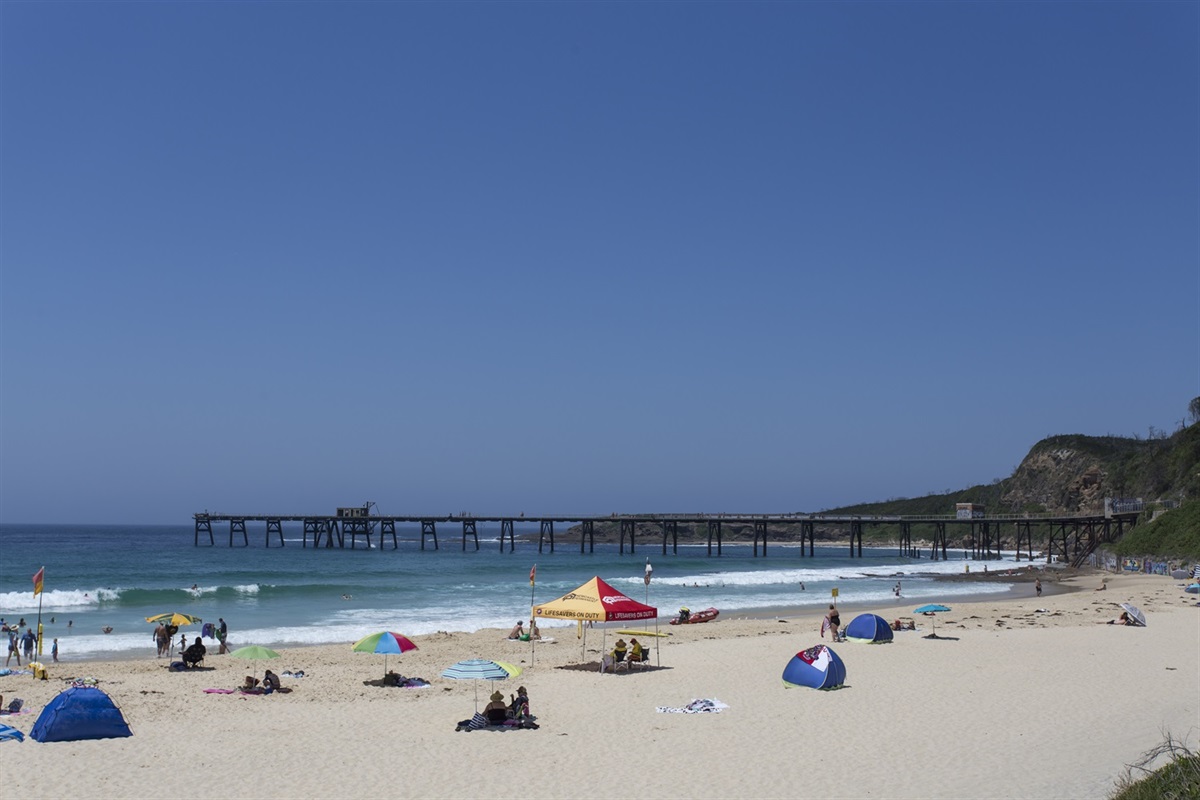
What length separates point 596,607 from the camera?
1672 centimetres

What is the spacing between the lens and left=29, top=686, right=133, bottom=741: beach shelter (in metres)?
11.8

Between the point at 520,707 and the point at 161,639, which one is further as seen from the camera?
the point at 161,639

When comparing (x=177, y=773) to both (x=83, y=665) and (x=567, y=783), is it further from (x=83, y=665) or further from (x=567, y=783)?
(x=83, y=665)

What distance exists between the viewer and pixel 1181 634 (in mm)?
22422

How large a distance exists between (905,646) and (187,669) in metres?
14.6

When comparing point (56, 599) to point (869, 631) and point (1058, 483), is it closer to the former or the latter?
point (869, 631)

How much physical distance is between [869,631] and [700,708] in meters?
8.12

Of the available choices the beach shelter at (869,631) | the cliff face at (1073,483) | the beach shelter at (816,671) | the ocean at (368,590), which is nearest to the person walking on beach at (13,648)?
the ocean at (368,590)

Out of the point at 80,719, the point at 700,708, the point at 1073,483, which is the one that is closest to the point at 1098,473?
the point at 1073,483

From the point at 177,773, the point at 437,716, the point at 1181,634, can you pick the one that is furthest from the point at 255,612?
the point at 1181,634

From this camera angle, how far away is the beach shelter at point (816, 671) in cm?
1520

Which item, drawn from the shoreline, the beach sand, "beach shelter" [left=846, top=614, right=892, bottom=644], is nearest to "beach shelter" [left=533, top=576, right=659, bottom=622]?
the beach sand

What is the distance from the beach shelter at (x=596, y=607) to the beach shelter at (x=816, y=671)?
2632 mm

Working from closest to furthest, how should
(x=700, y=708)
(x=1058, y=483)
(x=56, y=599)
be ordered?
(x=700, y=708) → (x=56, y=599) → (x=1058, y=483)
